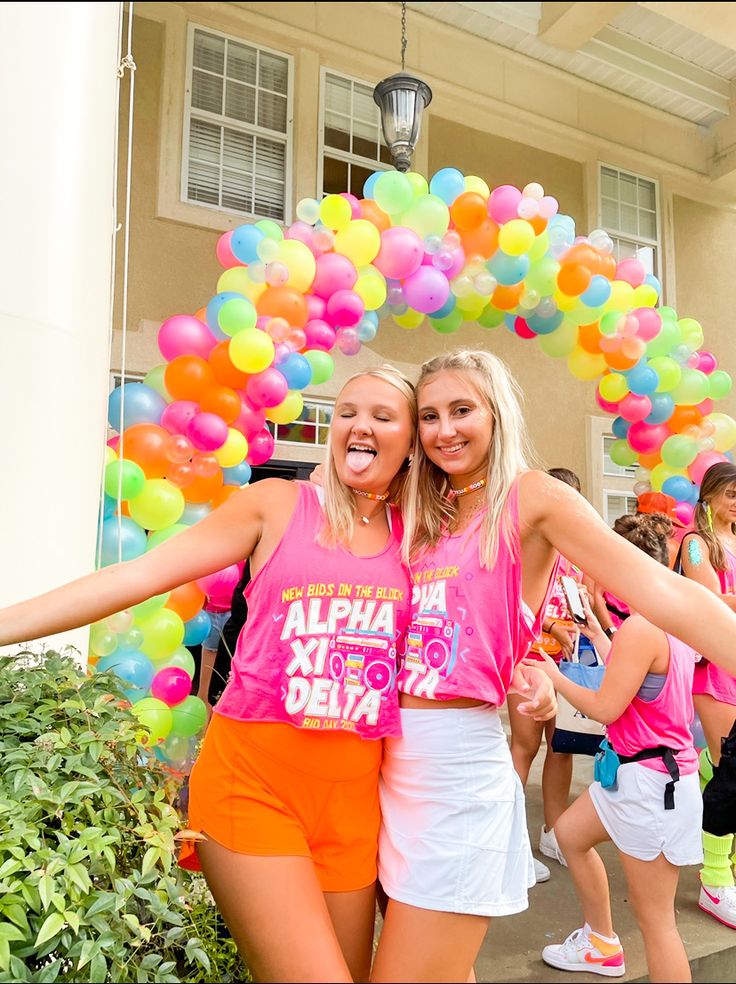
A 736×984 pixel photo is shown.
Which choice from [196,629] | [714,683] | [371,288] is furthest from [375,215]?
[714,683]

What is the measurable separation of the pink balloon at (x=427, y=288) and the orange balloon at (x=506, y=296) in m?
0.35

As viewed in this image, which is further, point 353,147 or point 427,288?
point 353,147

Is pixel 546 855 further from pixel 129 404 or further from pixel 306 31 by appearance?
pixel 306 31

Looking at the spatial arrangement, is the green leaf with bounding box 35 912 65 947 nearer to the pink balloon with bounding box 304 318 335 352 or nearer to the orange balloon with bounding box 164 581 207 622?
the orange balloon with bounding box 164 581 207 622

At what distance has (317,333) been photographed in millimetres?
3770

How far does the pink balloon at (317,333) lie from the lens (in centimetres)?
377

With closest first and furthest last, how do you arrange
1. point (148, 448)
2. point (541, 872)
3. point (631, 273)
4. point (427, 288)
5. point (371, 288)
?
1. point (541, 872)
2. point (148, 448)
3. point (371, 288)
4. point (427, 288)
5. point (631, 273)

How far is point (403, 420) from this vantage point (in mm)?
1559

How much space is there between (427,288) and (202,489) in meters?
1.50

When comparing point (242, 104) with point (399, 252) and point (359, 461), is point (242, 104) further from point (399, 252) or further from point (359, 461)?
point (359, 461)

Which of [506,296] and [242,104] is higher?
[242,104]

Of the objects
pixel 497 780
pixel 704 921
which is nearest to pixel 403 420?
pixel 497 780

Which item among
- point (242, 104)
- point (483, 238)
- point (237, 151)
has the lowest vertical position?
point (483, 238)

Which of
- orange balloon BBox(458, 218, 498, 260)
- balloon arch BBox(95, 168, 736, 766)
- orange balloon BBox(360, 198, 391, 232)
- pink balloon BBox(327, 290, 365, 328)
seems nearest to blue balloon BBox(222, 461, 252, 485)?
balloon arch BBox(95, 168, 736, 766)
